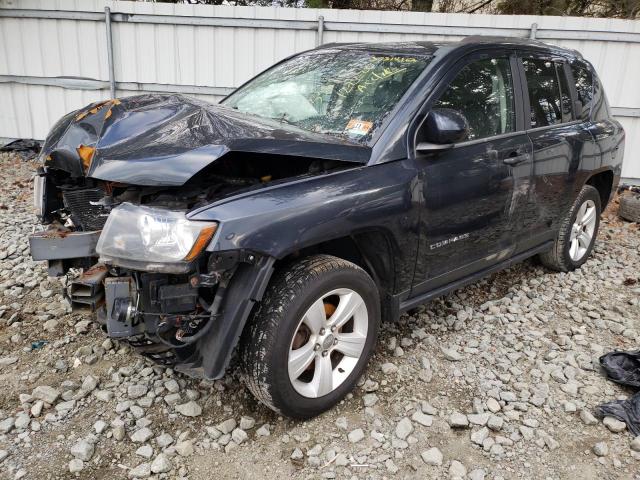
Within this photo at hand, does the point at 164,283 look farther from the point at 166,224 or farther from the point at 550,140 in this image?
the point at 550,140

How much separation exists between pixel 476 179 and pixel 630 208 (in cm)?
425

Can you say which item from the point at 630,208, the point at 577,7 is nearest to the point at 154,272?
the point at 630,208

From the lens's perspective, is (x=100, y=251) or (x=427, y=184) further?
(x=427, y=184)

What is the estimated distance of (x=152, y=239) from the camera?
202 cm

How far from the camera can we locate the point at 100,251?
2066 mm

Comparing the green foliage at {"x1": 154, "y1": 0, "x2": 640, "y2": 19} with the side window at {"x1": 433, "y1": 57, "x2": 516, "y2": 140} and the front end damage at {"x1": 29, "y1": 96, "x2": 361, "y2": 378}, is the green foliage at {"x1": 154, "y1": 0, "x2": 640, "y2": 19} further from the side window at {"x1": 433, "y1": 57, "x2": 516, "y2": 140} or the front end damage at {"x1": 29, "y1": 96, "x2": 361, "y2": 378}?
the front end damage at {"x1": 29, "y1": 96, "x2": 361, "y2": 378}

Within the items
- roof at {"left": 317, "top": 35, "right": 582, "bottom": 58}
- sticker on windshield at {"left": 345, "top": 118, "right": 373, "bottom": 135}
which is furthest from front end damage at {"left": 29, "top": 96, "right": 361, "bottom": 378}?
roof at {"left": 317, "top": 35, "right": 582, "bottom": 58}

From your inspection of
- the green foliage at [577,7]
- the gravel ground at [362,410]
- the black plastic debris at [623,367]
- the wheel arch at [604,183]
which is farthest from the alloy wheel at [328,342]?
the green foliage at [577,7]

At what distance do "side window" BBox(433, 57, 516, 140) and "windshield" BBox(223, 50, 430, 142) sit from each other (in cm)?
25

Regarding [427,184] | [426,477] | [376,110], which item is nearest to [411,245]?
[427,184]

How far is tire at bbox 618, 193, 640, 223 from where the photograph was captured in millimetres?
6062

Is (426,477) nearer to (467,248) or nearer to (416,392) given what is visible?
(416,392)

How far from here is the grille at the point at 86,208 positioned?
2477 mm

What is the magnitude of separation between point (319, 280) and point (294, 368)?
1.42 feet
